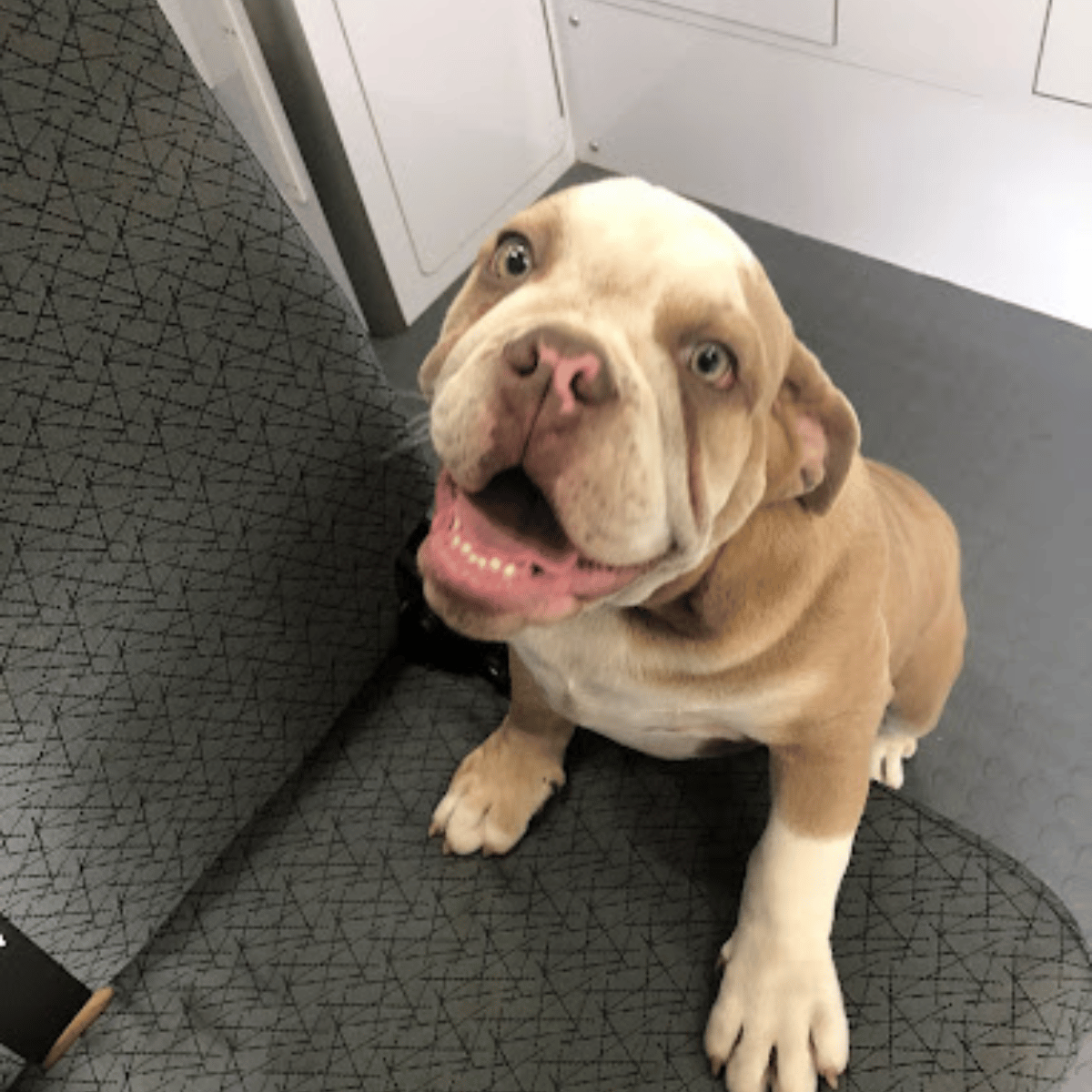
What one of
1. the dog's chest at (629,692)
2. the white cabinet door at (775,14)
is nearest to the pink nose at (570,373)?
the dog's chest at (629,692)

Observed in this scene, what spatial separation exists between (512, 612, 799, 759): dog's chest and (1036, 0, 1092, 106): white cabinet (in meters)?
0.95

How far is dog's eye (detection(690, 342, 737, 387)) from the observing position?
59 centimetres

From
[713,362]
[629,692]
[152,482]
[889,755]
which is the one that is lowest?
[889,755]

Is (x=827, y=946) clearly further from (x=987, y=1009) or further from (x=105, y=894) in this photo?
(x=105, y=894)

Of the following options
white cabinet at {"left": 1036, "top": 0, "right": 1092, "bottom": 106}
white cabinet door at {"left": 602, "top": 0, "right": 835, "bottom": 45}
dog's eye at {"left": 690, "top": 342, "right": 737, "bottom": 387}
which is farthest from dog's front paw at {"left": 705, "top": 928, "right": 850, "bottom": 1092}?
white cabinet door at {"left": 602, "top": 0, "right": 835, "bottom": 45}

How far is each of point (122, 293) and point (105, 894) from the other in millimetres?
410

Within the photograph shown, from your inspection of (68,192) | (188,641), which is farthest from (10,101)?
(188,641)

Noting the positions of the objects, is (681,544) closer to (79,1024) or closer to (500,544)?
(500,544)

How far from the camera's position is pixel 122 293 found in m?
0.72

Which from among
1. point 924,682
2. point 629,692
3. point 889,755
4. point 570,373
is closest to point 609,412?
point 570,373

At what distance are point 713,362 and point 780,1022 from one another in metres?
0.42

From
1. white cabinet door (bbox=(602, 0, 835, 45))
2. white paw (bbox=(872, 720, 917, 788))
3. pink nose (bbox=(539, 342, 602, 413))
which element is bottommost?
white paw (bbox=(872, 720, 917, 788))

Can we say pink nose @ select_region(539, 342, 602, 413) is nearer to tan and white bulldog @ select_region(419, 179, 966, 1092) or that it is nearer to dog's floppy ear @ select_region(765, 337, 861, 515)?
tan and white bulldog @ select_region(419, 179, 966, 1092)

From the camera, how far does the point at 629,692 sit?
0.73 metres
